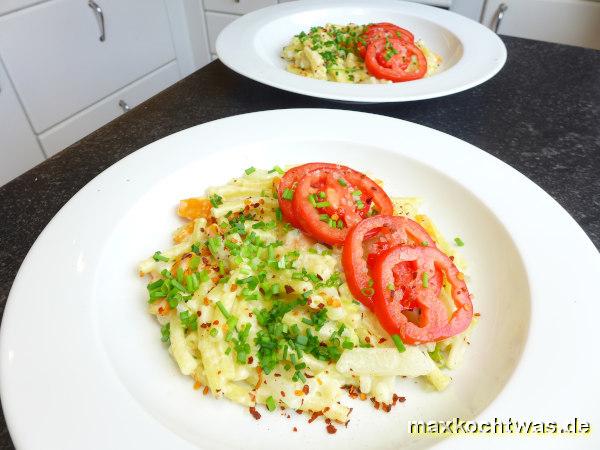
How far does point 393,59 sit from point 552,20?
192 cm

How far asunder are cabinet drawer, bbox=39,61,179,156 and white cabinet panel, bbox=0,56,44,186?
11cm

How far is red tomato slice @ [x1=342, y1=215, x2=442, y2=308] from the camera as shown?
1163 millimetres

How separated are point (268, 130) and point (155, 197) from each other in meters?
0.49

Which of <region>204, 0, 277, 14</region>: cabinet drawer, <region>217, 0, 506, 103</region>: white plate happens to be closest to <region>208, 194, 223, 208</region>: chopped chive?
<region>217, 0, 506, 103</region>: white plate

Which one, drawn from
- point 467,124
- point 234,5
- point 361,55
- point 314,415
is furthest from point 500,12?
point 314,415

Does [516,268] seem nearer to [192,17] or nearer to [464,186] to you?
[464,186]

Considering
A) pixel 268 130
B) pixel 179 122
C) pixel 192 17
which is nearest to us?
pixel 268 130

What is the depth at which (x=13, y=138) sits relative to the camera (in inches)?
123

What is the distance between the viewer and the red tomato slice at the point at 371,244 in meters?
1.16

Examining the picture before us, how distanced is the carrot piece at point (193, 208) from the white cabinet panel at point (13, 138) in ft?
7.22

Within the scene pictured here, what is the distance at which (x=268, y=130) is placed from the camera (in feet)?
5.39

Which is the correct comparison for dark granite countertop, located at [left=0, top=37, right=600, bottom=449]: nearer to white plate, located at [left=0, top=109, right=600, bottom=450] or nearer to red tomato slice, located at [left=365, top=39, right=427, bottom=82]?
red tomato slice, located at [left=365, top=39, right=427, bottom=82]

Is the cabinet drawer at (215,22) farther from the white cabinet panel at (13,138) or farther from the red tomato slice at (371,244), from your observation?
the red tomato slice at (371,244)

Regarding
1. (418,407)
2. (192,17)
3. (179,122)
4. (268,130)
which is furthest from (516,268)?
(192,17)
